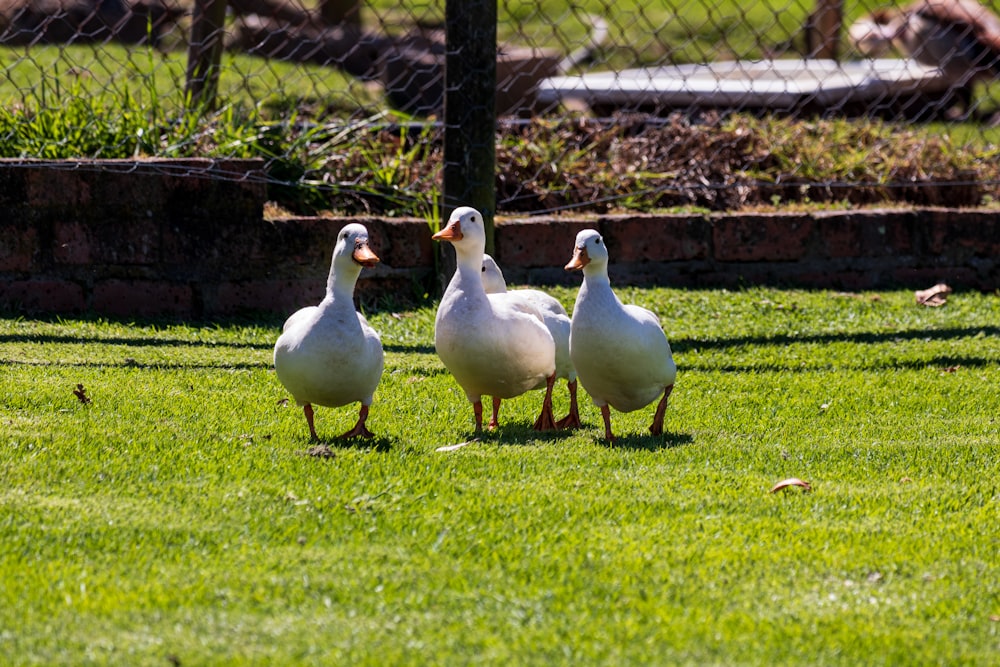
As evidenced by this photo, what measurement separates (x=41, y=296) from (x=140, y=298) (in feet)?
1.41

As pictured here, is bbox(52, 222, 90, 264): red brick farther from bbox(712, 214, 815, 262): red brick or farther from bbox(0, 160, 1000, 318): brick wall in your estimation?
bbox(712, 214, 815, 262): red brick

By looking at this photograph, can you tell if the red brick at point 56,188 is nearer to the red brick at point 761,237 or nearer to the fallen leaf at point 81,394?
the fallen leaf at point 81,394

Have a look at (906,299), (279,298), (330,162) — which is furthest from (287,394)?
(906,299)

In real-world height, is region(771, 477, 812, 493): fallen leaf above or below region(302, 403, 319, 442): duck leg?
below

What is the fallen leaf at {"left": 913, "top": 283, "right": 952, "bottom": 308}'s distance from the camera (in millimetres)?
6738

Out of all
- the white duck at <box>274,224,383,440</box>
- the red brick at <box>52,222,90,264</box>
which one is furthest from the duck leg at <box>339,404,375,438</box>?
the red brick at <box>52,222,90,264</box>

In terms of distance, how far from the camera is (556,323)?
198 inches

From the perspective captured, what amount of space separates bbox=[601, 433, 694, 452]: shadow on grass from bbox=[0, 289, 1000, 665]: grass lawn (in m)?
0.02

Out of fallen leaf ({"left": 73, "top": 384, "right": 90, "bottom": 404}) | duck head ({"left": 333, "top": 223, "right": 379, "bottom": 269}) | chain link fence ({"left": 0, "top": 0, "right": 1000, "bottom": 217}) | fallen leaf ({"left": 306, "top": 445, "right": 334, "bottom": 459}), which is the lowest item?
fallen leaf ({"left": 306, "top": 445, "right": 334, "bottom": 459})

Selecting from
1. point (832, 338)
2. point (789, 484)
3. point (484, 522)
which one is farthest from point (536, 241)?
point (484, 522)

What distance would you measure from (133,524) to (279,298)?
3.00 m

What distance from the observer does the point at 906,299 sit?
679 centimetres

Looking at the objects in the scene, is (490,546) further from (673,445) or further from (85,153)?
(85,153)

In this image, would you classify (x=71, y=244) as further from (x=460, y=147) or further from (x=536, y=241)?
(x=536, y=241)
